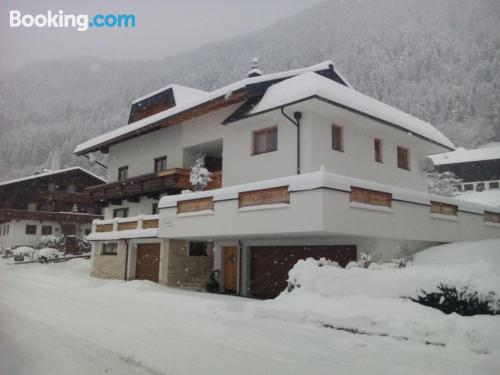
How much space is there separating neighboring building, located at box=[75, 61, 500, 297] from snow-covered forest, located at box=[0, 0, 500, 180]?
1822mm

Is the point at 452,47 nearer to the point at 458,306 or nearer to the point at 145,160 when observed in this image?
the point at 458,306

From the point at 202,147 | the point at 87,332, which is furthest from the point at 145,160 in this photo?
the point at 87,332

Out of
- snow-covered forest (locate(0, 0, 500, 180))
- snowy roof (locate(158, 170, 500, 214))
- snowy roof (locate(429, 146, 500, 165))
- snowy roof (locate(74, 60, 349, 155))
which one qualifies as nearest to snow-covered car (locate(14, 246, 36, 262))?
snow-covered forest (locate(0, 0, 500, 180))

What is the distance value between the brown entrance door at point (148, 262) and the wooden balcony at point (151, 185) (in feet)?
10.1

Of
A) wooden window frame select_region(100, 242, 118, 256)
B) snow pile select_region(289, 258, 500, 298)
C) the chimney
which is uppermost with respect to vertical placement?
the chimney

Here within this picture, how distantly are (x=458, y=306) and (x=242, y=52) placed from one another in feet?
54.9

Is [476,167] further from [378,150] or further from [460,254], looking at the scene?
[460,254]

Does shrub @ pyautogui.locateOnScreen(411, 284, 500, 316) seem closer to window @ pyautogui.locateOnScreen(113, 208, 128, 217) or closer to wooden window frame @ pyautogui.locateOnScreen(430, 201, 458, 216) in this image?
wooden window frame @ pyautogui.locateOnScreen(430, 201, 458, 216)

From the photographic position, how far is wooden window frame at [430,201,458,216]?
17072 mm

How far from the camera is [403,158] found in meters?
21.9

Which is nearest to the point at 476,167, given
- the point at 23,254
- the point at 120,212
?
the point at 120,212

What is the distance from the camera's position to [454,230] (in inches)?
703

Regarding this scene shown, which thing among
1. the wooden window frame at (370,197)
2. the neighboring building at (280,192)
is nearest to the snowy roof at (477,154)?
the neighboring building at (280,192)

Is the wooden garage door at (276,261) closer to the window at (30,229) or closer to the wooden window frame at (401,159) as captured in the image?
the wooden window frame at (401,159)
